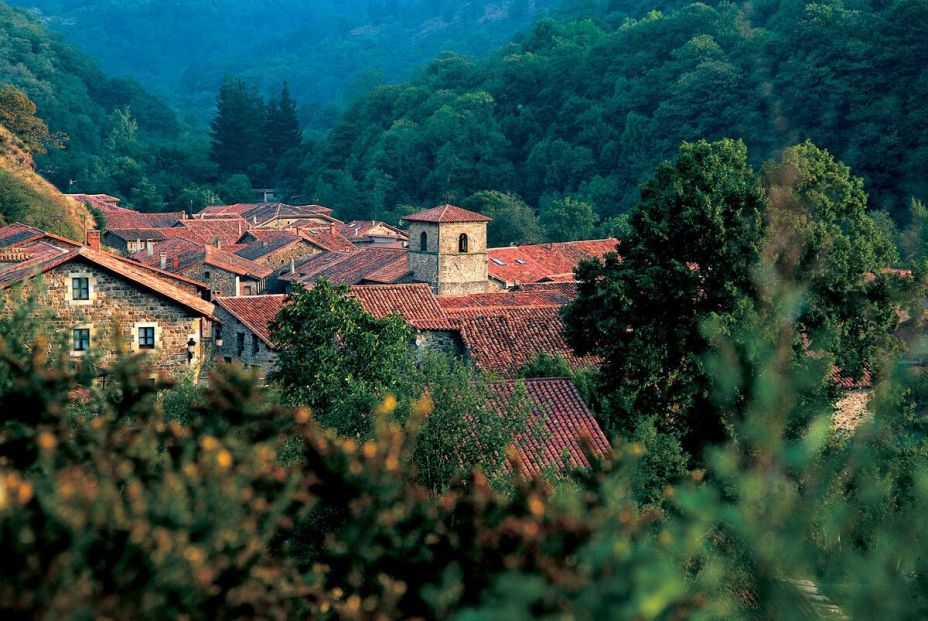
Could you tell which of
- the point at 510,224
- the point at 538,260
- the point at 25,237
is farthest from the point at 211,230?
the point at 25,237

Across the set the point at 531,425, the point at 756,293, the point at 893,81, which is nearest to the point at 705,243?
the point at 756,293

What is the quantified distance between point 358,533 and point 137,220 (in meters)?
75.4

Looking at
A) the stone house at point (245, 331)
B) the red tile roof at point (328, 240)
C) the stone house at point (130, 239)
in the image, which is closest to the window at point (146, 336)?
the stone house at point (245, 331)

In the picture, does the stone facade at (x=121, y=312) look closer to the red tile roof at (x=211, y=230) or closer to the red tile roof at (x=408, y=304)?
the red tile roof at (x=408, y=304)

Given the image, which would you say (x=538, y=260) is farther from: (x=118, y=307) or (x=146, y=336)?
(x=118, y=307)

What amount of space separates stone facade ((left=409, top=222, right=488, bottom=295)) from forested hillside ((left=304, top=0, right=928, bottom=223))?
1035 inches

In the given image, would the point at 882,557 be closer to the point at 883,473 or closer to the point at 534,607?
the point at 534,607

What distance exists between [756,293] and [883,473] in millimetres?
7303

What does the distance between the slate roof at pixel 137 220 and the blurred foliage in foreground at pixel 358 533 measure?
224ft

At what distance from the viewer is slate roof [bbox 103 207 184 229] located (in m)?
73.9

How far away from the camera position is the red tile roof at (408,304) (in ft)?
97.0

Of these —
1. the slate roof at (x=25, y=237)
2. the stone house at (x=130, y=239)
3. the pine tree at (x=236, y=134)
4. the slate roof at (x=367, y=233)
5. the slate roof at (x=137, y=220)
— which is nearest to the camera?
the slate roof at (x=25, y=237)

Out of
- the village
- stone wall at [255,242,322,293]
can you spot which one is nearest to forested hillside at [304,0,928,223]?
the village

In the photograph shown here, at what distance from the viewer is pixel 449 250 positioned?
46.5 metres
